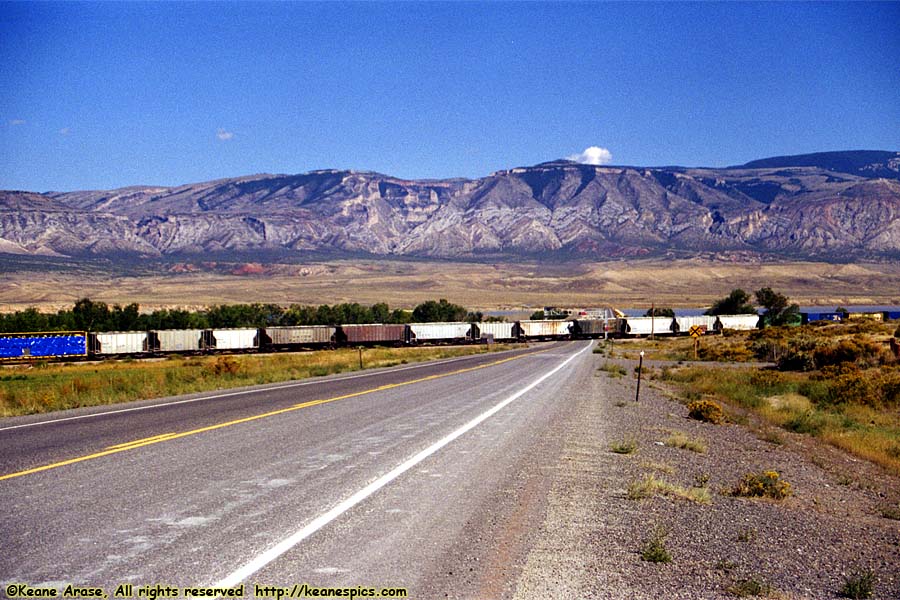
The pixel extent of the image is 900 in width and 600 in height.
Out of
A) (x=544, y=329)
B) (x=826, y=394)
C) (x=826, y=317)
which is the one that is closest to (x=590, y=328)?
(x=544, y=329)

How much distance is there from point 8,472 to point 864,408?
22604 millimetres

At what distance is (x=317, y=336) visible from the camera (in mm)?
71812

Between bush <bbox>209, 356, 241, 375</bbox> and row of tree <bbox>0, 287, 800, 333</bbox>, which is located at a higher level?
bush <bbox>209, 356, 241, 375</bbox>

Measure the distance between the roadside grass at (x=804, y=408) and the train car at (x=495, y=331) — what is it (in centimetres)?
4560

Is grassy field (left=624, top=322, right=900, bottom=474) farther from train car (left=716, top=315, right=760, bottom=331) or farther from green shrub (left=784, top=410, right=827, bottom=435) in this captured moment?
train car (left=716, top=315, right=760, bottom=331)

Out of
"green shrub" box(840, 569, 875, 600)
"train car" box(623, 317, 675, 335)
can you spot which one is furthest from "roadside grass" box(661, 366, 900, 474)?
"train car" box(623, 317, 675, 335)

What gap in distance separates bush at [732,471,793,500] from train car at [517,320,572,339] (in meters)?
74.7

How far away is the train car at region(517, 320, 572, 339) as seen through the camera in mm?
86188

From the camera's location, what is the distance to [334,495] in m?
8.81

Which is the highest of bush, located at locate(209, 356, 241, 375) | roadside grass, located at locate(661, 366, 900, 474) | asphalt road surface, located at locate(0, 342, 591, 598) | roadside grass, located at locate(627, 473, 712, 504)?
asphalt road surface, located at locate(0, 342, 591, 598)

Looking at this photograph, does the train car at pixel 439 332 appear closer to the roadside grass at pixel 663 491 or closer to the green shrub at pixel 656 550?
the roadside grass at pixel 663 491

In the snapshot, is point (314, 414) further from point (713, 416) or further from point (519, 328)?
point (519, 328)

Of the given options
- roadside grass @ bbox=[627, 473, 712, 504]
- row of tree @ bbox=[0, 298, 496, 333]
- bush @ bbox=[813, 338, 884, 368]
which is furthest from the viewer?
row of tree @ bbox=[0, 298, 496, 333]

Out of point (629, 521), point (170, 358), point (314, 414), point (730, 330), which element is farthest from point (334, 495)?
point (730, 330)
